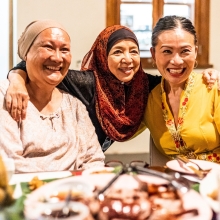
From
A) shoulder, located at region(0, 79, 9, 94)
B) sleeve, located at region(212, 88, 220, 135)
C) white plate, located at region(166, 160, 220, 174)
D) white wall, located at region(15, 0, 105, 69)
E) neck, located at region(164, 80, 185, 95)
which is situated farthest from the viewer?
white wall, located at region(15, 0, 105, 69)

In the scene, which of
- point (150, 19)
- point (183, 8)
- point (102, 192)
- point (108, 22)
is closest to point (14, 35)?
point (108, 22)

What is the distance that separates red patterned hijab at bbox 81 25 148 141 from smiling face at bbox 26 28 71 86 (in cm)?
36

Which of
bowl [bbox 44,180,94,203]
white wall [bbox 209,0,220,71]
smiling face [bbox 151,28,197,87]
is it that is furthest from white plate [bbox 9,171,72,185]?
white wall [bbox 209,0,220,71]

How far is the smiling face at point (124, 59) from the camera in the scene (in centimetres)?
183

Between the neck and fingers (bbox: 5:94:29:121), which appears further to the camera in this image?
the neck

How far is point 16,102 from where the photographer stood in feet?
4.80

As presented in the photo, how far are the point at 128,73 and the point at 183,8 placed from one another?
2323mm

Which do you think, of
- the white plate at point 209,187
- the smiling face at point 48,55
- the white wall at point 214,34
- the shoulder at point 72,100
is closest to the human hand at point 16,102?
the smiling face at point 48,55

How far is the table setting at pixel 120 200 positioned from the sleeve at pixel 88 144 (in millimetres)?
495

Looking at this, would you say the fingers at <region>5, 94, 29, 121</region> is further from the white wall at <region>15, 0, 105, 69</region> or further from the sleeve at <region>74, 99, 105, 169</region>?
the white wall at <region>15, 0, 105, 69</region>

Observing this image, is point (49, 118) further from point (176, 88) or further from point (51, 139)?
point (176, 88)

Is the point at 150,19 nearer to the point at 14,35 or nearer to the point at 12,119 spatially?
the point at 14,35

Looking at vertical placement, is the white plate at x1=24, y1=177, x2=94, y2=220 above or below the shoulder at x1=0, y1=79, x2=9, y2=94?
below

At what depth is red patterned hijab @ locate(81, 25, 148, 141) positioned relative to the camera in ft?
6.22
